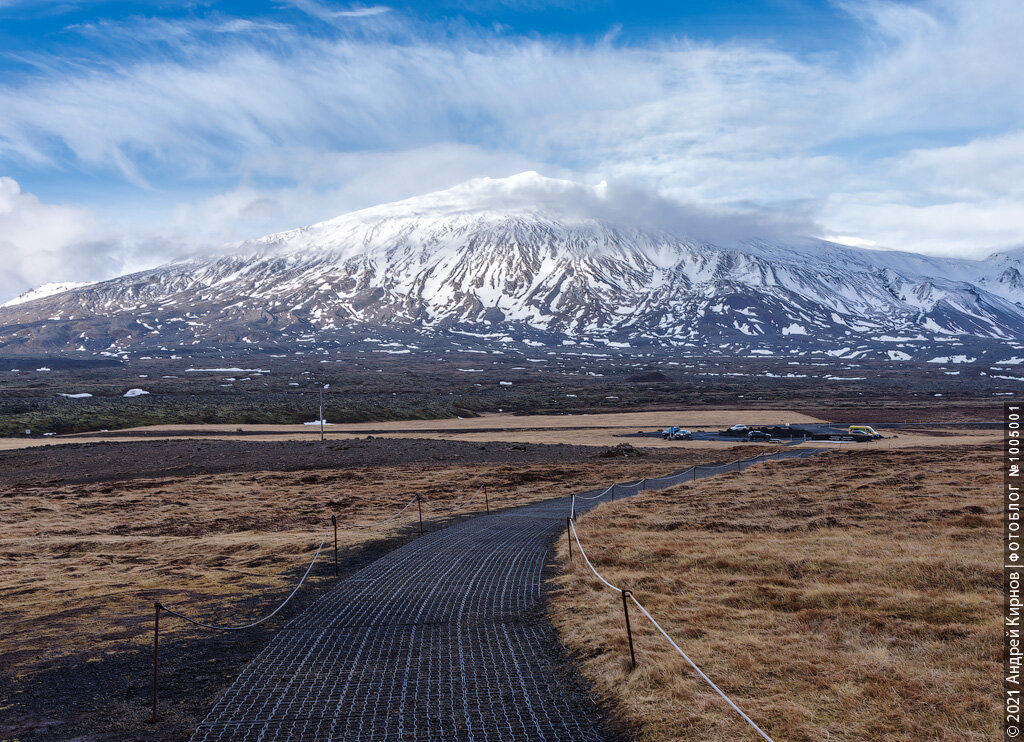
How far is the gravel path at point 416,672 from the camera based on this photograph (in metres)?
9.21

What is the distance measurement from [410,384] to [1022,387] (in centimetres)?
12289

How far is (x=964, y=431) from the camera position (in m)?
66.2

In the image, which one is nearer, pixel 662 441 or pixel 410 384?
pixel 662 441

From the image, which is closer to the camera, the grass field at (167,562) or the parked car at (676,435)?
the grass field at (167,562)

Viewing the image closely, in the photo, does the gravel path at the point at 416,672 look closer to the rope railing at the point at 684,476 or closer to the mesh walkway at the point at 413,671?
the mesh walkway at the point at 413,671

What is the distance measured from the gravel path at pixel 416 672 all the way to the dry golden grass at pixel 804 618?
854 mm

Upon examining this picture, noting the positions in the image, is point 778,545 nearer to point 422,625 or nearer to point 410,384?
point 422,625

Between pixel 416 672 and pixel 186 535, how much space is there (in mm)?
19288

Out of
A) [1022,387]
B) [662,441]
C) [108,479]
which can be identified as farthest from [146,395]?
[1022,387]

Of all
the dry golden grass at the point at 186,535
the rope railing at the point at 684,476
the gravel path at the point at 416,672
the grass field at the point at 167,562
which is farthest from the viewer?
the rope railing at the point at 684,476

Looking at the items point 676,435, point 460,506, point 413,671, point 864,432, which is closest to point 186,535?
point 460,506

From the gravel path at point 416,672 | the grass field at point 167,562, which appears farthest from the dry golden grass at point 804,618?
the grass field at point 167,562

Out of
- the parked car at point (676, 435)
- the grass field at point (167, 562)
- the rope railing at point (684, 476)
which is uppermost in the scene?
the grass field at point (167, 562)

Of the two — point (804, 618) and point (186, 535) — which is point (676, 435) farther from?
point (804, 618)
